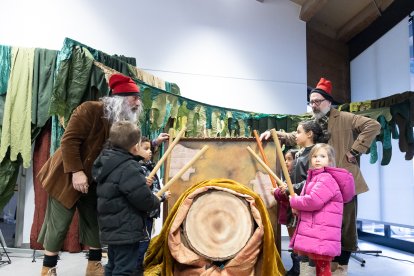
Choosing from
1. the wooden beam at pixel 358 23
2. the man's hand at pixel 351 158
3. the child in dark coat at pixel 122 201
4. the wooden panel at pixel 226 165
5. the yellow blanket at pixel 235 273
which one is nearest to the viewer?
the child in dark coat at pixel 122 201

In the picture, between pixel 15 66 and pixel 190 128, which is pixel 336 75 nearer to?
pixel 190 128

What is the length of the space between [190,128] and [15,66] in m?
1.93

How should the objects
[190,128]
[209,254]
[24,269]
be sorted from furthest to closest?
Answer: [190,128] < [24,269] < [209,254]

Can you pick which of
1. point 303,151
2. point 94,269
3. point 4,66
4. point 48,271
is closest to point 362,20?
point 303,151

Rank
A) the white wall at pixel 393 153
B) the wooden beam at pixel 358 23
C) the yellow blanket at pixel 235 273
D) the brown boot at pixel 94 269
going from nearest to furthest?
the yellow blanket at pixel 235 273 < the brown boot at pixel 94 269 < the white wall at pixel 393 153 < the wooden beam at pixel 358 23

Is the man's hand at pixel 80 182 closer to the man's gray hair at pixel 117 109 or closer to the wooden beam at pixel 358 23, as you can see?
the man's gray hair at pixel 117 109

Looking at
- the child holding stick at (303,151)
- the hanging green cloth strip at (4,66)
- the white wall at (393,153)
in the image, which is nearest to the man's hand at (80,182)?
the child holding stick at (303,151)

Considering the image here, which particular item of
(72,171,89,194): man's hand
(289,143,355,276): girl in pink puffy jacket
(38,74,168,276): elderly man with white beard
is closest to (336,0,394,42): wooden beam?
(289,143,355,276): girl in pink puffy jacket

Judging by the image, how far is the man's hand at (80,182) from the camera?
7.37ft

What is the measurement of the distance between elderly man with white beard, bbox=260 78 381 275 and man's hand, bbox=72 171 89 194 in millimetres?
1272

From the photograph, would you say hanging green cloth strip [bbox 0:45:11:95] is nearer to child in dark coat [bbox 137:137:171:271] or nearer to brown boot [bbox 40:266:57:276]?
child in dark coat [bbox 137:137:171:271]

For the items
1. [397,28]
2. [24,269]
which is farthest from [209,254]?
[397,28]

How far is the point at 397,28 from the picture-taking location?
5.15 meters

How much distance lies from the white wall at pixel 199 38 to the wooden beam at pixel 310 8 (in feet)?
0.35
